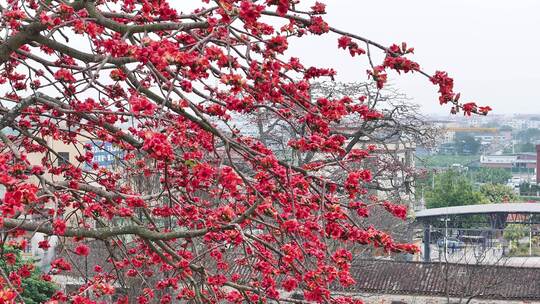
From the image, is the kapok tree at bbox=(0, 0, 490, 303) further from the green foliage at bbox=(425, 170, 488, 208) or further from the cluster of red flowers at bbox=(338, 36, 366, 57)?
the green foliage at bbox=(425, 170, 488, 208)

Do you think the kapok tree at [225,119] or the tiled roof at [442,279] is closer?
the kapok tree at [225,119]

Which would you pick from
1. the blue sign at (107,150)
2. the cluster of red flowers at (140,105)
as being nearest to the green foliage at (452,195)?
the blue sign at (107,150)

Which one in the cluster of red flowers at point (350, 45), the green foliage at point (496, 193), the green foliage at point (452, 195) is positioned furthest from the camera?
the green foliage at point (496, 193)

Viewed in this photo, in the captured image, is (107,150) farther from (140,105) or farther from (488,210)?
(488,210)

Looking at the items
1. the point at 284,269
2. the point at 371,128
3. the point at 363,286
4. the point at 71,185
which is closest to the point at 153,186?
the point at 371,128

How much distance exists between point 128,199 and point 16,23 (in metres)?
1.03

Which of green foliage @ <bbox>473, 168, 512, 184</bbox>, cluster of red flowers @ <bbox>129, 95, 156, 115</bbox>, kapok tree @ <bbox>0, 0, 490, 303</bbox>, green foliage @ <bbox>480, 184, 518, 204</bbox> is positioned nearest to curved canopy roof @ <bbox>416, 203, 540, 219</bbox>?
green foliage @ <bbox>480, 184, 518, 204</bbox>

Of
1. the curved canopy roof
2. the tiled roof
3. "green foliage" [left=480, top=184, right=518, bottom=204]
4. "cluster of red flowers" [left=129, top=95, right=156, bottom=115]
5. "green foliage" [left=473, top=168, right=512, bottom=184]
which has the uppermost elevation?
"green foliage" [left=473, top=168, right=512, bottom=184]

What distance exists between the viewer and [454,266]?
1638 centimetres

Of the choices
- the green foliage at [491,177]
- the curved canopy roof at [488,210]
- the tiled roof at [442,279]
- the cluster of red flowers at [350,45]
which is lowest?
the tiled roof at [442,279]

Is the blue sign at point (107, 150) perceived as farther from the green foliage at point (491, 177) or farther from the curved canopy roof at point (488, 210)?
the green foliage at point (491, 177)

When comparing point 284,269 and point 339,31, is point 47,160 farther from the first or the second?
point 339,31

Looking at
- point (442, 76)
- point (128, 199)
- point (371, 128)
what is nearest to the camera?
point (442, 76)

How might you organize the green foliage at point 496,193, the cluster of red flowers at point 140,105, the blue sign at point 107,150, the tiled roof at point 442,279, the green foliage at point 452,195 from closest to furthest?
the cluster of red flowers at point 140,105 < the blue sign at point 107,150 < the tiled roof at point 442,279 < the green foliage at point 452,195 < the green foliage at point 496,193
